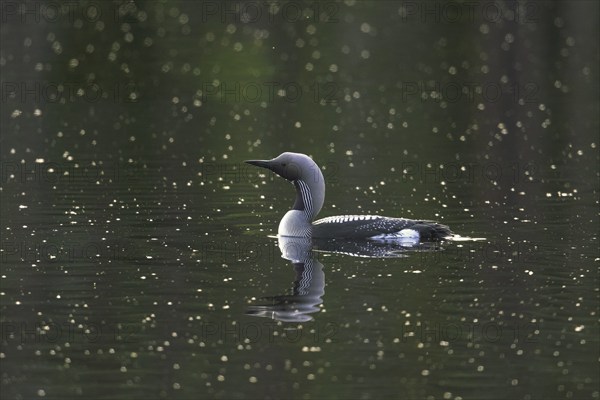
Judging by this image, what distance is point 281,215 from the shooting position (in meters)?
14.4

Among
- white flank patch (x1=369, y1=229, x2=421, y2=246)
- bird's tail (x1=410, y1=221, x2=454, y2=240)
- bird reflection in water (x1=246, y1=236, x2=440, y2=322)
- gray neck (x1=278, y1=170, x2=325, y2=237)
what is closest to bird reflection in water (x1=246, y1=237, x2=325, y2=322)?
bird reflection in water (x1=246, y1=236, x2=440, y2=322)

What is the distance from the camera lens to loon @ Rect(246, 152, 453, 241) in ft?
42.0

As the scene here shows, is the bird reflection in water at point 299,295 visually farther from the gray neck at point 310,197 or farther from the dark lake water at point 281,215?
the gray neck at point 310,197

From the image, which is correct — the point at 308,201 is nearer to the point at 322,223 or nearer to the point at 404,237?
the point at 322,223

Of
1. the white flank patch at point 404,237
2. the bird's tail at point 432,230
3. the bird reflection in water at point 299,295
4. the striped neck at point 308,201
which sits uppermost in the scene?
the striped neck at point 308,201

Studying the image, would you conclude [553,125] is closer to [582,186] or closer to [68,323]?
[582,186]

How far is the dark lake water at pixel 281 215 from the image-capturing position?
8898mm

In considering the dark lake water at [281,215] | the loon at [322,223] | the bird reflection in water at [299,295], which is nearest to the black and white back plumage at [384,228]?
the loon at [322,223]

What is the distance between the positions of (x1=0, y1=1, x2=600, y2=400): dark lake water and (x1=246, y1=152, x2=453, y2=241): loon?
27cm

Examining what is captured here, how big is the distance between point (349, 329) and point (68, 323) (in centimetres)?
203

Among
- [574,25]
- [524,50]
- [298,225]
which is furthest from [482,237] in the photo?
[574,25]

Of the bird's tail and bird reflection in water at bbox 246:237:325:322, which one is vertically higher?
the bird's tail

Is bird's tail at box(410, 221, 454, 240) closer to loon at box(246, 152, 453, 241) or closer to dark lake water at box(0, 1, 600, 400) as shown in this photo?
loon at box(246, 152, 453, 241)

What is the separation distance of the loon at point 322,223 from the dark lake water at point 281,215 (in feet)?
0.90
